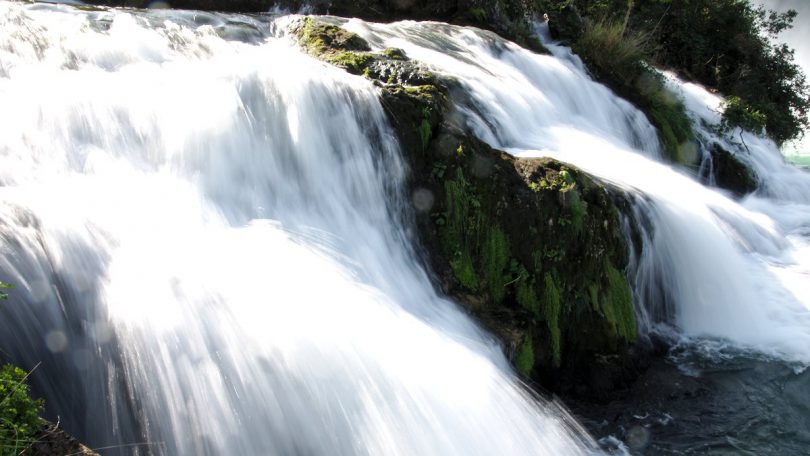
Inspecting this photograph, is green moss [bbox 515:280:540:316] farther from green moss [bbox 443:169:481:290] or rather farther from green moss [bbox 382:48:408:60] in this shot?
green moss [bbox 382:48:408:60]

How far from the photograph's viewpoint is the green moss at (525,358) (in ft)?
15.8

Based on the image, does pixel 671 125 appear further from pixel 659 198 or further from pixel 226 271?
pixel 226 271

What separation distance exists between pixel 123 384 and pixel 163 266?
0.86 metres

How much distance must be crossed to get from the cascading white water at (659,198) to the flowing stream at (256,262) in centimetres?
4

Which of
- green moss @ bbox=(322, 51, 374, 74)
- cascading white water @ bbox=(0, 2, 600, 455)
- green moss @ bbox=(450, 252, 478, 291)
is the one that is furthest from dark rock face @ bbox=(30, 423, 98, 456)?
green moss @ bbox=(322, 51, 374, 74)

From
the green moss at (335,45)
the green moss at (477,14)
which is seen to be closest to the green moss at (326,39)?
the green moss at (335,45)

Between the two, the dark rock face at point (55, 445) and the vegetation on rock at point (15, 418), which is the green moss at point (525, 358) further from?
the vegetation on rock at point (15, 418)

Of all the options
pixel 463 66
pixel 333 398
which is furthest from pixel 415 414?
pixel 463 66

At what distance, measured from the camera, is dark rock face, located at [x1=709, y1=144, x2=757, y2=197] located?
11.4m

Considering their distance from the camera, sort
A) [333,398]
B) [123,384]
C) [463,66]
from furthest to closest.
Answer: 1. [463,66]
2. [333,398]
3. [123,384]

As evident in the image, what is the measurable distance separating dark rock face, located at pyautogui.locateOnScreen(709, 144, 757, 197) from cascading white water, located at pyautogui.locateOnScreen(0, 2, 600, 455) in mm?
8574

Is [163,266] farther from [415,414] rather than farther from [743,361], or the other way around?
[743,361]

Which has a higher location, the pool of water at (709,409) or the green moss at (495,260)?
the green moss at (495,260)

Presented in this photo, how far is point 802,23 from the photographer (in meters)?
30.0
